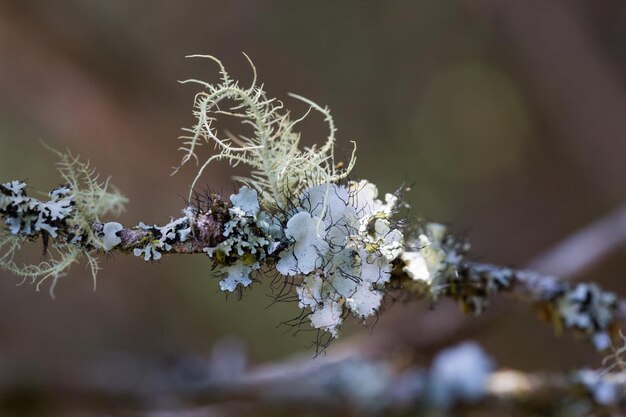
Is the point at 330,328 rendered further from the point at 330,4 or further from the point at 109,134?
the point at 330,4

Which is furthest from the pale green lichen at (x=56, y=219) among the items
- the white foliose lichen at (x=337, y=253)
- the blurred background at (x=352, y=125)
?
the blurred background at (x=352, y=125)

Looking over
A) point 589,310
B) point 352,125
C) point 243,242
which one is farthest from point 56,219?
point 352,125

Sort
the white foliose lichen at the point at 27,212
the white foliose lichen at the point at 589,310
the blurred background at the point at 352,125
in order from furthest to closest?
the blurred background at the point at 352,125 → the white foliose lichen at the point at 589,310 → the white foliose lichen at the point at 27,212

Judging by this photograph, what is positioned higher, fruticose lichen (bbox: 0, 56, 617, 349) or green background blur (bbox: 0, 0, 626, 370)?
green background blur (bbox: 0, 0, 626, 370)

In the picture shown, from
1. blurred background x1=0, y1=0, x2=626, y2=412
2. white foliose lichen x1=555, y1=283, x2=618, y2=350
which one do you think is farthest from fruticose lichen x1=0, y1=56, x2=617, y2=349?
blurred background x1=0, y1=0, x2=626, y2=412

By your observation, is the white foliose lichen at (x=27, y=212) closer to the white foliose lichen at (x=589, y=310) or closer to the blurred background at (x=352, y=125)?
the white foliose lichen at (x=589, y=310)

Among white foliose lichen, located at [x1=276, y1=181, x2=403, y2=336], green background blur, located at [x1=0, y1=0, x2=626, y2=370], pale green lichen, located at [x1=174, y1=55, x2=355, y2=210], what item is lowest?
white foliose lichen, located at [x1=276, y1=181, x2=403, y2=336]

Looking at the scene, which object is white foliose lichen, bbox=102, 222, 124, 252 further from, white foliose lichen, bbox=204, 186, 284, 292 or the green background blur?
the green background blur
